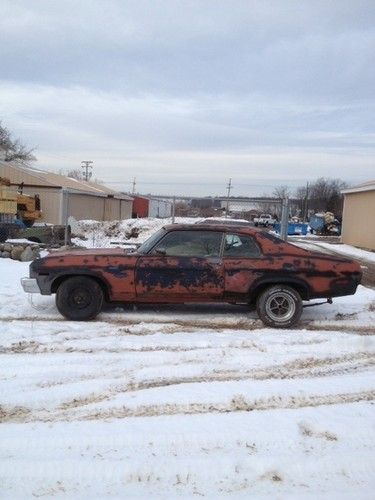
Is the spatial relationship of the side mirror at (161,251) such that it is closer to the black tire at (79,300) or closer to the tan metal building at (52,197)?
the black tire at (79,300)

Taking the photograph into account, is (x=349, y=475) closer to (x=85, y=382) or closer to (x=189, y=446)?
(x=189, y=446)

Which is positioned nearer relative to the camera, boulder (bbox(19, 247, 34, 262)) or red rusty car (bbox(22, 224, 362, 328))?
red rusty car (bbox(22, 224, 362, 328))

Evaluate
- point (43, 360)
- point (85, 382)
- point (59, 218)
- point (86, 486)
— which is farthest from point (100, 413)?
point (59, 218)

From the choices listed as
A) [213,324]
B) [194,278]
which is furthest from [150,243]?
[213,324]

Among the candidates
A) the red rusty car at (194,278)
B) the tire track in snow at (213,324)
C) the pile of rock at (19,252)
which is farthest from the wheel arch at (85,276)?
the pile of rock at (19,252)

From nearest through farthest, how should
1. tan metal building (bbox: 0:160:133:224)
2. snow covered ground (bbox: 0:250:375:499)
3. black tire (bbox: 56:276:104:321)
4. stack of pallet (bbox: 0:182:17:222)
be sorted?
snow covered ground (bbox: 0:250:375:499)
black tire (bbox: 56:276:104:321)
stack of pallet (bbox: 0:182:17:222)
tan metal building (bbox: 0:160:133:224)

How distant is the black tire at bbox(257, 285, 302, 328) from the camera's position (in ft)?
23.0

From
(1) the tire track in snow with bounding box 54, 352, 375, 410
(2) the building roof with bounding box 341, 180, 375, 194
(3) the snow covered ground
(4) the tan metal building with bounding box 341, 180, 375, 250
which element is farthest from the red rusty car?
(2) the building roof with bounding box 341, 180, 375, 194

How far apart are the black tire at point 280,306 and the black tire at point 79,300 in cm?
231

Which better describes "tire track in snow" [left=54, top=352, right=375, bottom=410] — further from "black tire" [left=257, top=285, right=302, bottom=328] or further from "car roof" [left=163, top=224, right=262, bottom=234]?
"car roof" [left=163, top=224, right=262, bottom=234]

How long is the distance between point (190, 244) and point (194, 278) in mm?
533

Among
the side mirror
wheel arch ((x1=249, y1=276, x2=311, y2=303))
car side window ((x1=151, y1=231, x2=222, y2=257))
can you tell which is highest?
car side window ((x1=151, y1=231, x2=222, y2=257))

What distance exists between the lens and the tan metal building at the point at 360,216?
23.4 metres

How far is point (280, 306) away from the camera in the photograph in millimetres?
7062
